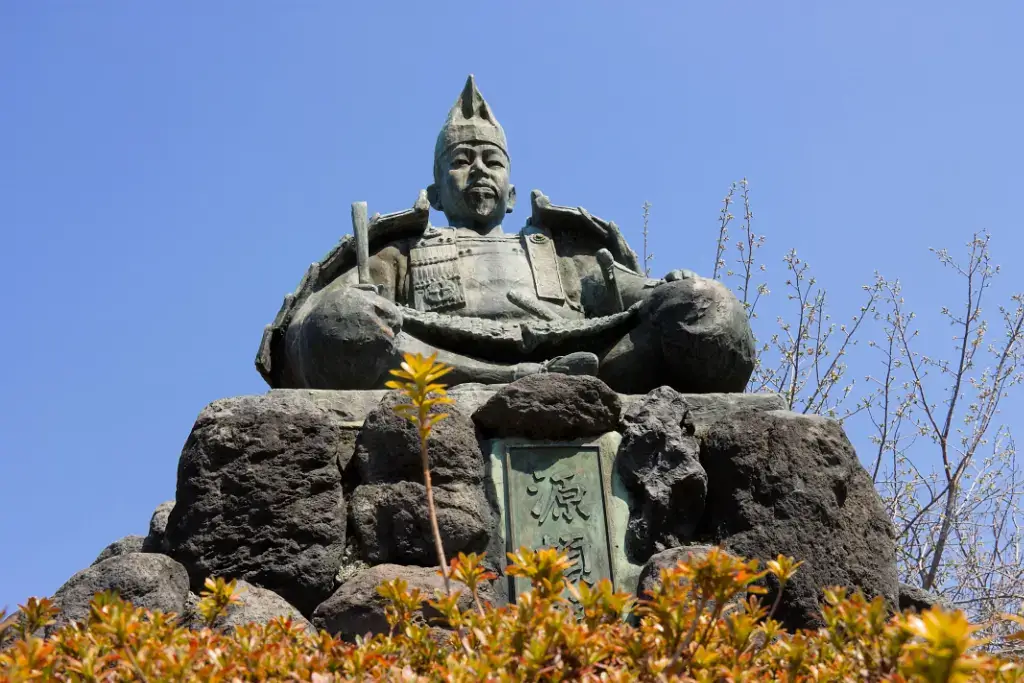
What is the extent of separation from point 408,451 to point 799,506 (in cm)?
135

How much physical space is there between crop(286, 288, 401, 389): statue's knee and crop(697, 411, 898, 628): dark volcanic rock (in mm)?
1292

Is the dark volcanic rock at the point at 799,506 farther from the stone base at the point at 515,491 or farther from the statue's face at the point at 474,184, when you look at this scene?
the statue's face at the point at 474,184

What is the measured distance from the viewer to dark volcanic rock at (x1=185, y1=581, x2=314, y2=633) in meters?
3.61

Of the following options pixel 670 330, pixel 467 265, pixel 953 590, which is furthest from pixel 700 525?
pixel 953 590

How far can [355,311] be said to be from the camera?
4668 mm

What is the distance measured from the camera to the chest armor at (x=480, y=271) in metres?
5.43

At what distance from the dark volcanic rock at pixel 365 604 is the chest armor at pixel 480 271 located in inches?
69.5

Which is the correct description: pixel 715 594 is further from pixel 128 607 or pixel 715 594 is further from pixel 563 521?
pixel 563 521

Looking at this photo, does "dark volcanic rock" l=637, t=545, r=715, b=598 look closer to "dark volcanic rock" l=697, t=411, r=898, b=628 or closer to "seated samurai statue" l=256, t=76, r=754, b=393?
"dark volcanic rock" l=697, t=411, r=898, b=628

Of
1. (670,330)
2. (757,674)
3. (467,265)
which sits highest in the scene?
(467,265)

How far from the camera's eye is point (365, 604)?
3746mm

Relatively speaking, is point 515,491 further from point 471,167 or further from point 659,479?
point 471,167

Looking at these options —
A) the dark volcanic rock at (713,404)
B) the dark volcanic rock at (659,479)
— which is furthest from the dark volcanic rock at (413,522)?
the dark volcanic rock at (713,404)

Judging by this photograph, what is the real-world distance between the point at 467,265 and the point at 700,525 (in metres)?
1.88
